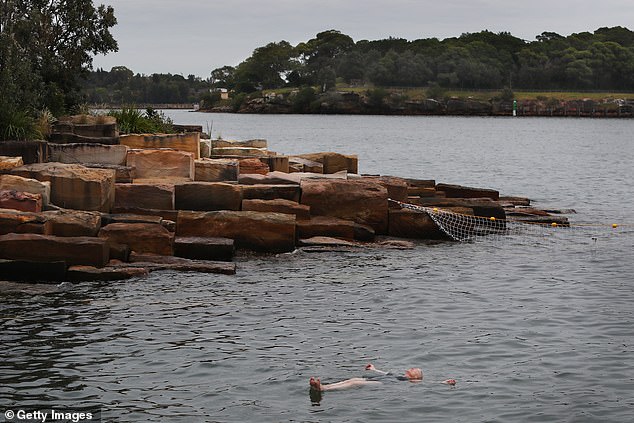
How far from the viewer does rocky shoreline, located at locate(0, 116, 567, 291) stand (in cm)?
1762

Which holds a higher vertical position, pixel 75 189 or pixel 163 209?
pixel 75 189

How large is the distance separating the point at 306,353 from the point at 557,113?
176 m

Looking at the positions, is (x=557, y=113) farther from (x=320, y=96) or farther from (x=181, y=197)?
(x=181, y=197)

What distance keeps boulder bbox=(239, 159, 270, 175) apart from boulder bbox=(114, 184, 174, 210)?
3663 millimetres

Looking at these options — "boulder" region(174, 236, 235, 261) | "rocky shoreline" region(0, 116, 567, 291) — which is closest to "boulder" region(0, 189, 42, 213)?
"rocky shoreline" region(0, 116, 567, 291)

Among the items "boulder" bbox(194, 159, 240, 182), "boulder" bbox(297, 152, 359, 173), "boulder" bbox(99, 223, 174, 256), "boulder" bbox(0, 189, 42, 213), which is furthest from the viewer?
"boulder" bbox(297, 152, 359, 173)

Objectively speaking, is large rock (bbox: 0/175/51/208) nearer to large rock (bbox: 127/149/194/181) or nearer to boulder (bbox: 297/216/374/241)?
large rock (bbox: 127/149/194/181)

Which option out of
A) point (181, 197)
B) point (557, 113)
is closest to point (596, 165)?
point (181, 197)

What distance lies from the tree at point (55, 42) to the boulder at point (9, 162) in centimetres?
597

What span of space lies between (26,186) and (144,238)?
2.50 m

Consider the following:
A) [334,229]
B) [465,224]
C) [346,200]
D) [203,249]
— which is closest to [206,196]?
[203,249]

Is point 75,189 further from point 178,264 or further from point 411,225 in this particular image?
point 411,225

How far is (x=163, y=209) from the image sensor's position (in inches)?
824

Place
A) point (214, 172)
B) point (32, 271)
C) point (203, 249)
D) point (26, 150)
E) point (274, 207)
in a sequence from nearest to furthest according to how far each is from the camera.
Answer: point (32, 271) < point (203, 249) < point (274, 207) < point (26, 150) < point (214, 172)
